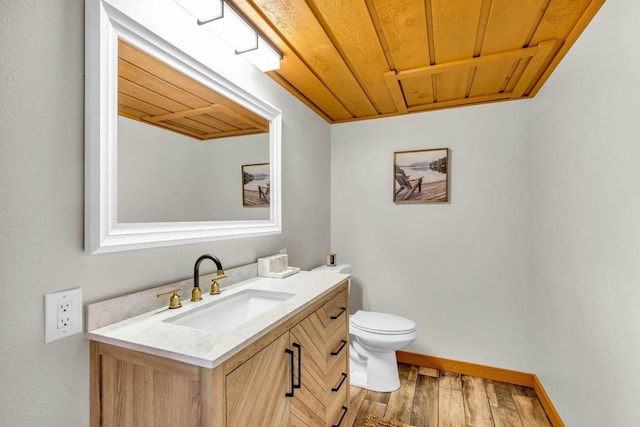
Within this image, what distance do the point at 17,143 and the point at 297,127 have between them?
1694 millimetres

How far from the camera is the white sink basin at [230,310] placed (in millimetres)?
1169

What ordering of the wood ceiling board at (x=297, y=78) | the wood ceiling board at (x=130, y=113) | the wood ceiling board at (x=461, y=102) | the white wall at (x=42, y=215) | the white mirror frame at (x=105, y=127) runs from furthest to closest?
1. the wood ceiling board at (x=461, y=102)
2. the wood ceiling board at (x=297, y=78)
3. the wood ceiling board at (x=130, y=113)
4. the white mirror frame at (x=105, y=127)
5. the white wall at (x=42, y=215)

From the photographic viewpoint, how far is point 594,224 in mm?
1372

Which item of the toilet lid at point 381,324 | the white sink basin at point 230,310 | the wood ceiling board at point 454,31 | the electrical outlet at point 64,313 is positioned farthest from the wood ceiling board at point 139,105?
the toilet lid at point 381,324

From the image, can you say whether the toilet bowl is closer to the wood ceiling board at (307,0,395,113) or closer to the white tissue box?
the white tissue box

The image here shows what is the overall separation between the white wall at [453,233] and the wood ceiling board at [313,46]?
0.61 meters

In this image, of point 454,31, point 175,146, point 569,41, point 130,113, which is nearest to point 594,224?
point 569,41

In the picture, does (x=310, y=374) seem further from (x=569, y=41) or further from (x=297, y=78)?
(x=569, y=41)

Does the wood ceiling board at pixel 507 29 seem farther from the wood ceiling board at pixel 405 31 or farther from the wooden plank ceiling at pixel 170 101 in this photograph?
the wooden plank ceiling at pixel 170 101

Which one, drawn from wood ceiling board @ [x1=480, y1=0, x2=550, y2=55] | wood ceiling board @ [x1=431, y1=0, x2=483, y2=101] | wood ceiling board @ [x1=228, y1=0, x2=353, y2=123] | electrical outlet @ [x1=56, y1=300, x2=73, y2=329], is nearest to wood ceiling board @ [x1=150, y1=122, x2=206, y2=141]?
wood ceiling board @ [x1=228, y1=0, x2=353, y2=123]

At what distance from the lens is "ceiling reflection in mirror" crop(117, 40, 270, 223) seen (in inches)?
42.6

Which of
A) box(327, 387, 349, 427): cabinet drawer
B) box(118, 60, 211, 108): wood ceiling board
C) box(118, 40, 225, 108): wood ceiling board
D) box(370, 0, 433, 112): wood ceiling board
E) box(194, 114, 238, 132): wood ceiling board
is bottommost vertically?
box(327, 387, 349, 427): cabinet drawer

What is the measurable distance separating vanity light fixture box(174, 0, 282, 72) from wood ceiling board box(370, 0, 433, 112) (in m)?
0.57

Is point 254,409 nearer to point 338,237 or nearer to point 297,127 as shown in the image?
point 297,127
